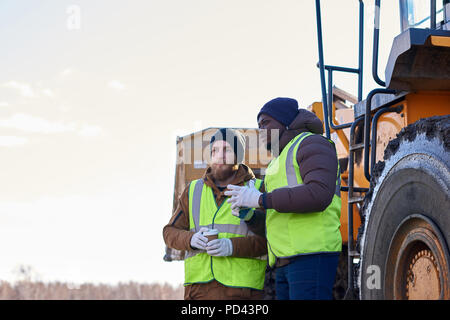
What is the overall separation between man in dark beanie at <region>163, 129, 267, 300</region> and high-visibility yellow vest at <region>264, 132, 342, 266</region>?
300 mm

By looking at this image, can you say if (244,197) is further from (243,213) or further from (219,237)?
(219,237)

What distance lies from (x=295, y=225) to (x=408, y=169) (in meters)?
0.60

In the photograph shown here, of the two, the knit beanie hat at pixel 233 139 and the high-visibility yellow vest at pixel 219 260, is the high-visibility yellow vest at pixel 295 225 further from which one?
the knit beanie hat at pixel 233 139

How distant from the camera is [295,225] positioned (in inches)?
119

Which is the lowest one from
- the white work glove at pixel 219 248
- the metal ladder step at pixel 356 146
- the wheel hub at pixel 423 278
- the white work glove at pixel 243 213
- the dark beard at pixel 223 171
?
the wheel hub at pixel 423 278

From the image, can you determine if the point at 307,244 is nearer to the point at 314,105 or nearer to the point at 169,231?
the point at 169,231

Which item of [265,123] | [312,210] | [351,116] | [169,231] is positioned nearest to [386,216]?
[312,210]

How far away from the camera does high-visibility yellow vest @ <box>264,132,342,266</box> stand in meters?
2.98

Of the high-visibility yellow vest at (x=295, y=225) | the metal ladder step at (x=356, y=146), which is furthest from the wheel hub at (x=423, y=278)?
the metal ladder step at (x=356, y=146)

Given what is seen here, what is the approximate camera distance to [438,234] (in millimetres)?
2684

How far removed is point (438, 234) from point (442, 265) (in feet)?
0.42

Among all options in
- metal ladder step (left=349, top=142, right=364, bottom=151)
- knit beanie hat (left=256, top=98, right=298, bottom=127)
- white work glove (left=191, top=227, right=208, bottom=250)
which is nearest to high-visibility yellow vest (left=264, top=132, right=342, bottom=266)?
knit beanie hat (left=256, top=98, right=298, bottom=127)

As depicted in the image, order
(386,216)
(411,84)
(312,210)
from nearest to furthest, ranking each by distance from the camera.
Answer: (312,210)
(386,216)
(411,84)

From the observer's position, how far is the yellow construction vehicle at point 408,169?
2.78 m
